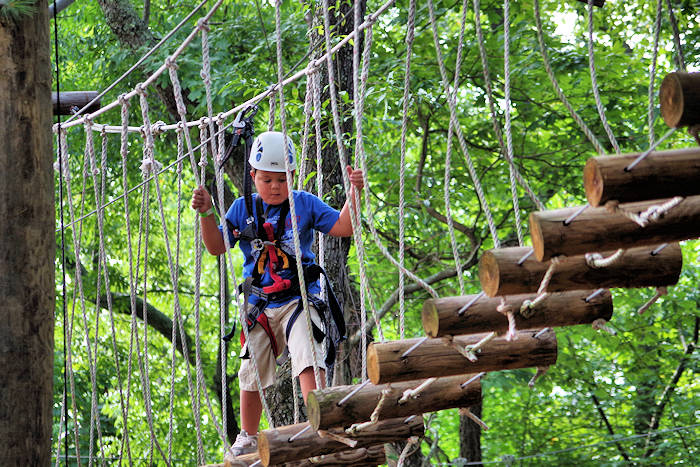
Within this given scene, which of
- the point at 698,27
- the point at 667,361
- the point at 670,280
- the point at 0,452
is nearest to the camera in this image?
the point at 670,280

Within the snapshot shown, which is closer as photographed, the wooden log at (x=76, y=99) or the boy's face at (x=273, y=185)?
the boy's face at (x=273, y=185)

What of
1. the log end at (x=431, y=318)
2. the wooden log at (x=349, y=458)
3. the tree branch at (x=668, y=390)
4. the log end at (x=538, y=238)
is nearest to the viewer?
the log end at (x=538, y=238)

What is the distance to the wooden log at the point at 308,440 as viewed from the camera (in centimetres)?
199

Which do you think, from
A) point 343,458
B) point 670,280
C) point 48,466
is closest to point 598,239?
point 670,280

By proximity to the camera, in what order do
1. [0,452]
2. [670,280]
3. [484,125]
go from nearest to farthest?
[670,280] → [0,452] → [484,125]

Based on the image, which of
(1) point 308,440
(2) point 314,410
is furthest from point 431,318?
(1) point 308,440

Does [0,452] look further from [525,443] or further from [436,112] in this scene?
[525,443]

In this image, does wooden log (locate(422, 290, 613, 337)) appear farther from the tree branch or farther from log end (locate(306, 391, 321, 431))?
the tree branch

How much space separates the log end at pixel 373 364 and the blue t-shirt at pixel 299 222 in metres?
0.72

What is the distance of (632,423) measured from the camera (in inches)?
281

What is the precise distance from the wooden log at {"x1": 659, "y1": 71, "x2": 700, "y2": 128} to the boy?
117cm

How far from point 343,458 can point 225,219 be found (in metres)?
0.73

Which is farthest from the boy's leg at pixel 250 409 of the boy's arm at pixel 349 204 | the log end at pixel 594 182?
the log end at pixel 594 182

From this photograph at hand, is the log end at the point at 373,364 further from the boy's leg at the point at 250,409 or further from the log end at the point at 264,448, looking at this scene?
the boy's leg at the point at 250,409
